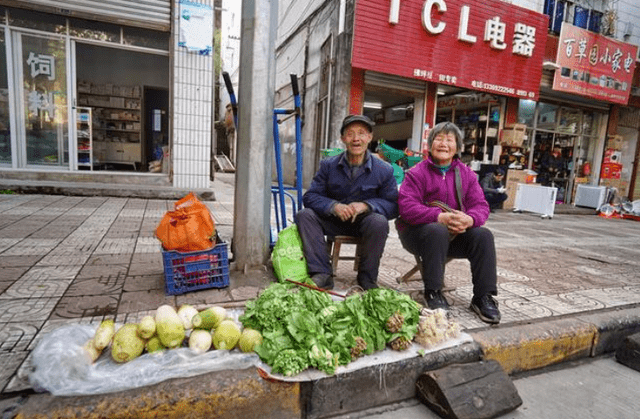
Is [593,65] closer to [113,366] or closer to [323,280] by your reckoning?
[323,280]

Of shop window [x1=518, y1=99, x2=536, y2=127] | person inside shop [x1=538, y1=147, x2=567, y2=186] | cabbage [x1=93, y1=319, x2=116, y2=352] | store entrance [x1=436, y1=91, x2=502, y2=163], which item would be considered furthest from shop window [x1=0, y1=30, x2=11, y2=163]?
person inside shop [x1=538, y1=147, x2=567, y2=186]

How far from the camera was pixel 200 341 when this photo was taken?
6.17 ft

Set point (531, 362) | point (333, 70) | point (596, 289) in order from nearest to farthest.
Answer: point (531, 362) → point (596, 289) → point (333, 70)

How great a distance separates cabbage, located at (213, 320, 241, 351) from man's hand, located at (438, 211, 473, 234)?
5.55 ft

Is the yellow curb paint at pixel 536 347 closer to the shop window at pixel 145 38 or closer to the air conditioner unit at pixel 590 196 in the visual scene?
the shop window at pixel 145 38

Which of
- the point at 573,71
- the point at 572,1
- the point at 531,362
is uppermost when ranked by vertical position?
the point at 572,1

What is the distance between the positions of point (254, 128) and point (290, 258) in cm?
113

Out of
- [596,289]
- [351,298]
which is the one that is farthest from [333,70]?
→ [351,298]

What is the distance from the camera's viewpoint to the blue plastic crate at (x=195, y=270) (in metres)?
2.60

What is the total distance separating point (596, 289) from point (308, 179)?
880 cm

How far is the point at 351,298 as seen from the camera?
223 centimetres

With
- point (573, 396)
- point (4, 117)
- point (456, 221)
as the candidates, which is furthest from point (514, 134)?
point (4, 117)

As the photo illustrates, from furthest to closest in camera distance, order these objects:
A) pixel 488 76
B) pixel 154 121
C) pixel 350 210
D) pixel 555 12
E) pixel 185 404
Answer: pixel 154 121
pixel 555 12
pixel 488 76
pixel 350 210
pixel 185 404

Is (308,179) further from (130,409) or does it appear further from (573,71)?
(130,409)
